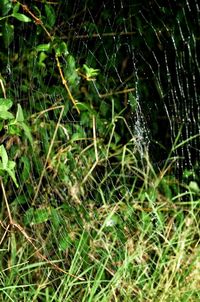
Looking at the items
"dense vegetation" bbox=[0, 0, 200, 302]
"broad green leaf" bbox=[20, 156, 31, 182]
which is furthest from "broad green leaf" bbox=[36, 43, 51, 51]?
"broad green leaf" bbox=[20, 156, 31, 182]

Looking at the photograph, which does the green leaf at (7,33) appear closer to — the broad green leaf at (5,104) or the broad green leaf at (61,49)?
the broad green leaf at (61,49)

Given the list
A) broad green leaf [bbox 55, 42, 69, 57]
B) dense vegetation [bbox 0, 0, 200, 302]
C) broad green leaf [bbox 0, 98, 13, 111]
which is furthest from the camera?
broad green leaf [bbox 55, 42, 69, 57]

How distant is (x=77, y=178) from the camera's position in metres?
2.37

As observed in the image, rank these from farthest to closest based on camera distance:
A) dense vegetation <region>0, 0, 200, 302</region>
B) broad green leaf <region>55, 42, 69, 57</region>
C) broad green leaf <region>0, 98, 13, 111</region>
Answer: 1. broad green leaf <region>55, 42, 69, 57</region>
2. dense vegetation <region>0, 0, 200, 302</region>
3. broad green leaf <region>0, 98, 13, 111</region>

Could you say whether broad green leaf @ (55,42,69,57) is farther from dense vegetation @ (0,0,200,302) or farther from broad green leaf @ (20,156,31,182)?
broad green leaf @ (20,156,31,182)

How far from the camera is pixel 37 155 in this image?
2.37 metres

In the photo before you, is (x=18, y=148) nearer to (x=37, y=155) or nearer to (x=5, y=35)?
(x=37, y=155)

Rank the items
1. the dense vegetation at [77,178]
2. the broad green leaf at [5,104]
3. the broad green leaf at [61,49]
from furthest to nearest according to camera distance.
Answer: the broad green leaf at [61,49], the dense vegetation at [77,178], the broad green leaf at [5,104]

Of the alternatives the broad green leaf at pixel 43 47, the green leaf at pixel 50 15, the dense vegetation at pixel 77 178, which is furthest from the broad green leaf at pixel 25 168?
the green leaf at pixel 50 15

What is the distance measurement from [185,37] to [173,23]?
0.11 metres

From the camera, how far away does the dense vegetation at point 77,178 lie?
6.86 feet

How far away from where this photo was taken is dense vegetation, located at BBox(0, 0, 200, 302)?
82.3 inches

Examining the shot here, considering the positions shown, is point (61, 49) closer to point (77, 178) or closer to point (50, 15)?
point (50, 15)

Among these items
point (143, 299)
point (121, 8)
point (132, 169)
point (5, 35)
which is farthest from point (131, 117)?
point (143, 299)
